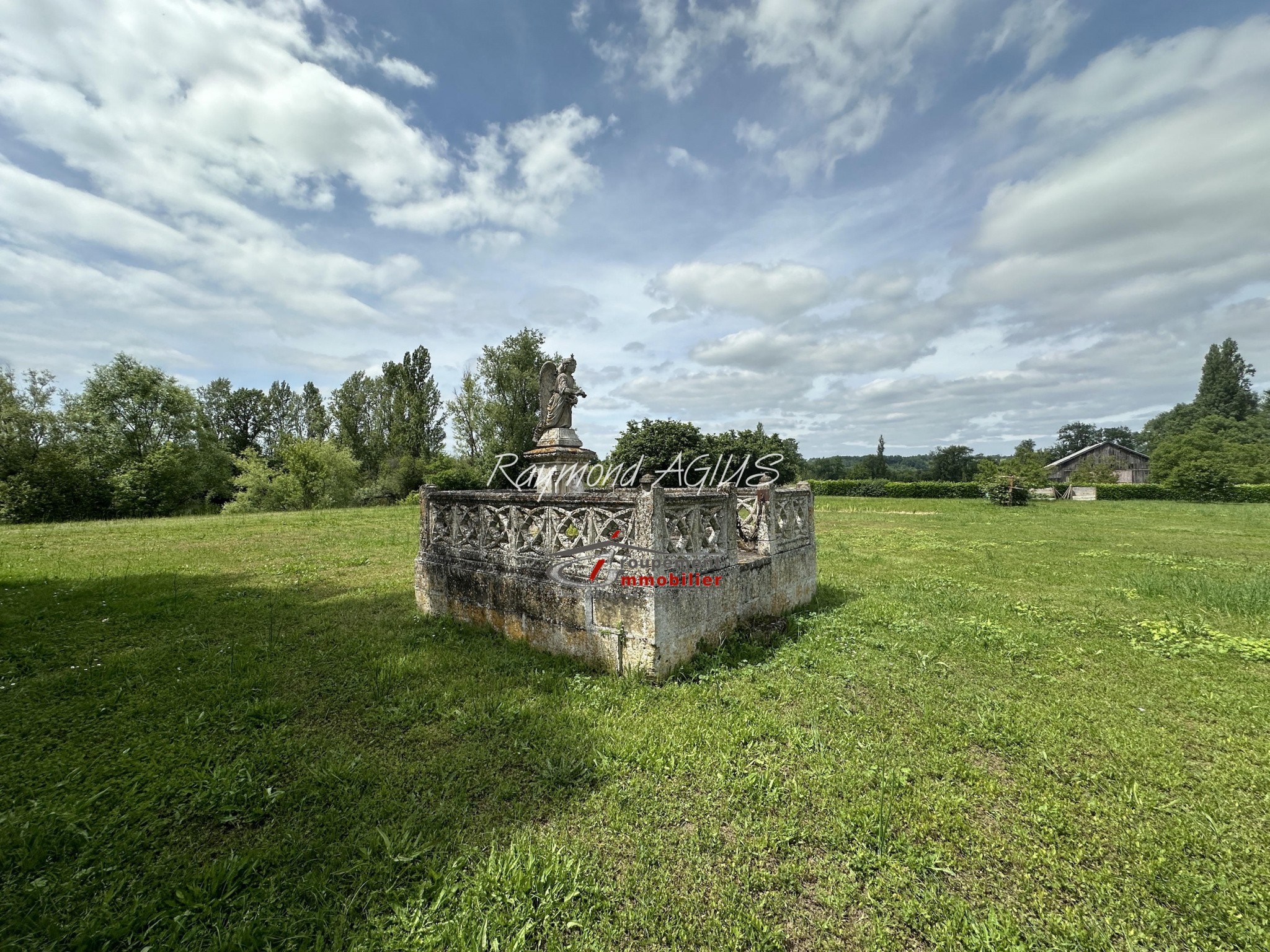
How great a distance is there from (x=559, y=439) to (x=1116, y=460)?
86.6 meters

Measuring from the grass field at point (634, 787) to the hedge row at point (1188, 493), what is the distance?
143ft

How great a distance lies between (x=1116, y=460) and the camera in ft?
210

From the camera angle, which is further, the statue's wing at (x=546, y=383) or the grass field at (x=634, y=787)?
the statue's wing at (x=546, y=383)

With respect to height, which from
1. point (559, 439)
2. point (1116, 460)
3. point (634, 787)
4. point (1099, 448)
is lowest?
point (634, 787)

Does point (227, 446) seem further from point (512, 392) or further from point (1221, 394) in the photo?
point (1221, 394)

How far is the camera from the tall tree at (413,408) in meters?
39.8

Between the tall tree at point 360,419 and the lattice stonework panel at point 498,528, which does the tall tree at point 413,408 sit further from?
the lattice stonework panel at point 498,528

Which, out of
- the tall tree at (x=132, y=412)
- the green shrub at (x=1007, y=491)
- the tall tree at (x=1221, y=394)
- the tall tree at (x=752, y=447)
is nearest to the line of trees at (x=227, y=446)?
the tall tree at (x=132, y=412)

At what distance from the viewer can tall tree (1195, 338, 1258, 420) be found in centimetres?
6544

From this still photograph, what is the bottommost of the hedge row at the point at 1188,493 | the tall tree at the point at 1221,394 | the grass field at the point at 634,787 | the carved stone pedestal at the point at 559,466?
the grass field at the point at 634,787

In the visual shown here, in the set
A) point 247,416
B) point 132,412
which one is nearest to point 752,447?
point 132,412

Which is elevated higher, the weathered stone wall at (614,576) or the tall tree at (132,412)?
the tall tree at (132,412)

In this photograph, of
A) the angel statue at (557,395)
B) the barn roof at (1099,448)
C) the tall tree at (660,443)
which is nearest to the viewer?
the angel statue at (557,395)

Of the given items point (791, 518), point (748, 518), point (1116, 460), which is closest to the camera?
point (791, 518)
